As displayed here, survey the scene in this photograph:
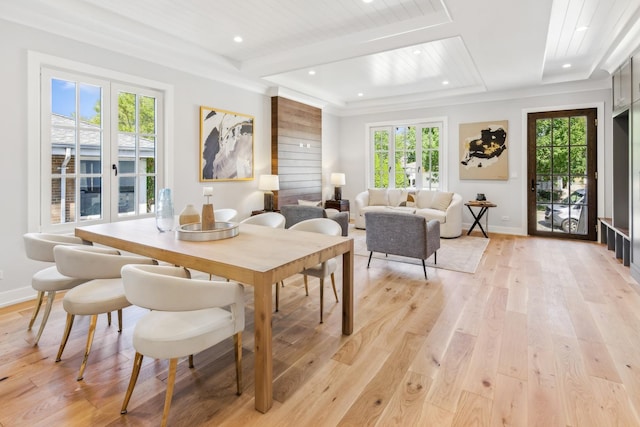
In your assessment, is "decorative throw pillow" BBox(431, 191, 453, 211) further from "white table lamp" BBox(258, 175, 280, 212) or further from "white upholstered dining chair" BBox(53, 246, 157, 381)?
"white upholstered dining chair" BBox(53, 246, 157, 381)

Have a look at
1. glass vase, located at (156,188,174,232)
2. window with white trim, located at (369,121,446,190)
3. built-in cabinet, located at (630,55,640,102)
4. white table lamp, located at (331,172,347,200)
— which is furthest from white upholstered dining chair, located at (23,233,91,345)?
window with white trim, located at (369,121,446,190)

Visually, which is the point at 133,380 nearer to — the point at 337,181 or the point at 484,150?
→ the point at 337,181

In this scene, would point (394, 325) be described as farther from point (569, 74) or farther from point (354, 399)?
point (569, 74)

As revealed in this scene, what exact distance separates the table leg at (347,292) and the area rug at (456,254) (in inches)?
87.8

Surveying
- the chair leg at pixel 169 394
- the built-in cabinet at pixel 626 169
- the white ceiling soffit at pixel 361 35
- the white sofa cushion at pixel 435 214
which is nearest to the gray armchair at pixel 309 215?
the white ceiling soffit at pixel 361 35

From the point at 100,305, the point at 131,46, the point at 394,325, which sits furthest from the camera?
the point at 131,46

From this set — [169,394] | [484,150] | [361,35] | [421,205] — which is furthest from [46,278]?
[484,150]

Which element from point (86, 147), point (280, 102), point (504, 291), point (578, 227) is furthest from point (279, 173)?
point (578, 227)

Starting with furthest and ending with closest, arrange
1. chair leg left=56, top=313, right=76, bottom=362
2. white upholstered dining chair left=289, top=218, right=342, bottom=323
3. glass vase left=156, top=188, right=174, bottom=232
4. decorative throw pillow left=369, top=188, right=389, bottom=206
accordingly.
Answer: decorative throw pillow left=369, top=188, right=389, bottom=206
white upholstered dining chair left=289, top=218, right=342, bottom=323
glass vase left=156, top=188, right=174, bottom=232
chair leg left=56, top=313, right=76, bottom=362

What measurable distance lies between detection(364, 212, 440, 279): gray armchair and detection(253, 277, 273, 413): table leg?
8.33 feet

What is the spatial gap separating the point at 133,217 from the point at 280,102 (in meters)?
3.22

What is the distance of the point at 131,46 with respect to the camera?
12.7 ft

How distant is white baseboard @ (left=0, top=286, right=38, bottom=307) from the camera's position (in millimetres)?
3148

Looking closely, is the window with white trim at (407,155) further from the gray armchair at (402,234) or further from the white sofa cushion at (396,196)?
the gray armchair at (402,234)
